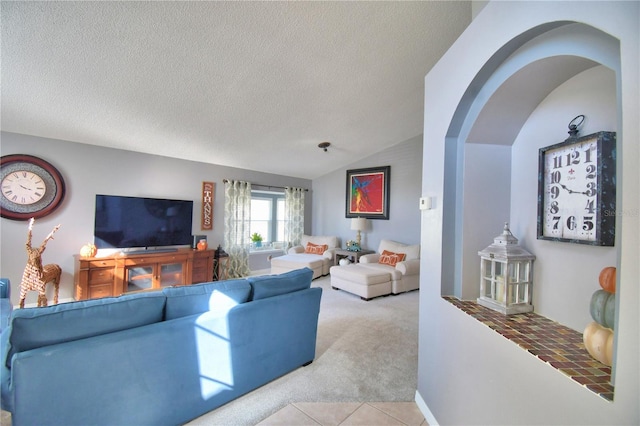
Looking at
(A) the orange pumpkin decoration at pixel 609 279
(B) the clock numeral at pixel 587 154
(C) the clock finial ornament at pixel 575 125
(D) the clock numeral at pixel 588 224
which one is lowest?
(A) the orange pumpkin decoration at pixel 609 279

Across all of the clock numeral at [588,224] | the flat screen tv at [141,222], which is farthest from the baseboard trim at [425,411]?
the flat screen tv at [141,222]

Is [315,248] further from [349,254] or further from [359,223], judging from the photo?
[359,223]

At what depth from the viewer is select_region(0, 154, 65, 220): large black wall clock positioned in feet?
10.5

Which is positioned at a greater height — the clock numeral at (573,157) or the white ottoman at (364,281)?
the clock numeral at (573,157)

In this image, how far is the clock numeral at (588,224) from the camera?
1.07 meters

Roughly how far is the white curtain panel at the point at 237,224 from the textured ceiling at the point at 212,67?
1.36m

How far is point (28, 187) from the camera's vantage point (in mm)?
3314

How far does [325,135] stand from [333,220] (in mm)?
2550

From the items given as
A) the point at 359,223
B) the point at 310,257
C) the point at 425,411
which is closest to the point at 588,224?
the point at 425,411

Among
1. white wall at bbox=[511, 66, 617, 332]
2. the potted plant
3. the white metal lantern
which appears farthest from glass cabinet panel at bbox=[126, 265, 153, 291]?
white wall at bbox=[511, 66, 617, 332]

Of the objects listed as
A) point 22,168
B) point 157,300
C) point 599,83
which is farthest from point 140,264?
point 599,83

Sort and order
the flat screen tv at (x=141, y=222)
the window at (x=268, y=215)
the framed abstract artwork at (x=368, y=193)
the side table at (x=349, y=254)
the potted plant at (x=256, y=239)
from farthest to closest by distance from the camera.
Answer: the window at (x=268, y=215), the potted plant at (x=256, y=239), the framed abstract artwork at (x=368, y=193), the side table at (x=349, y=254), the flat screen tv at (x=141, y=222)

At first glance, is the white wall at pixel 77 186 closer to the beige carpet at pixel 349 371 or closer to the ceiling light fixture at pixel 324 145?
the ceiling light fixture at pixel 324 145

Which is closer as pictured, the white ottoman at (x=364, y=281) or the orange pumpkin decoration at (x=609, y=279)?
the orange pumpkin decoration at (x=609, y=279)
